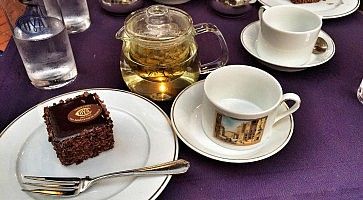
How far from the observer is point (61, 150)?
1.59 ft

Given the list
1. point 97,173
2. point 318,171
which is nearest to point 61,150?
point 97,173

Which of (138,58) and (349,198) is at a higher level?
(138,58)

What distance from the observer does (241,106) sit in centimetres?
59

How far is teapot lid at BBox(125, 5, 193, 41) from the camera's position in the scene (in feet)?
1.93

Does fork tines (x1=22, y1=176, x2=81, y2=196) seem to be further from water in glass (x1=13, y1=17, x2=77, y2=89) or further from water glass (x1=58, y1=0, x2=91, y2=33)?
water glass (x1=58, y1=0, x2=91, y2=33)

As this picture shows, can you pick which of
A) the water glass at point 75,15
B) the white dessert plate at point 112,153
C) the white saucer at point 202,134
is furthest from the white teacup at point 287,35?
the water glass at point 75,15

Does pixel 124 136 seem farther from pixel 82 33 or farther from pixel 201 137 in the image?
pixel 82 33

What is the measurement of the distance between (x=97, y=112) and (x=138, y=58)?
12 centimetres

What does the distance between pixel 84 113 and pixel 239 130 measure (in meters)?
0.19

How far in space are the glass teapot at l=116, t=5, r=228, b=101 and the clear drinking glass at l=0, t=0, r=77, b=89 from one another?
0.10 m

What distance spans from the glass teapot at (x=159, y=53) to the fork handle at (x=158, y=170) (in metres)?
0.15

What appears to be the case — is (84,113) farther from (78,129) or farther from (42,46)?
(42,46)

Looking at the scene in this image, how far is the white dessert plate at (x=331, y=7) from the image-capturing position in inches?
31.4

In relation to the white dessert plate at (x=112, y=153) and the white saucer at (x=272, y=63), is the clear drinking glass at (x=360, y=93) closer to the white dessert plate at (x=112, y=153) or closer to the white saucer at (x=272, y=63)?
the white saucer at (x=272, y=63)
